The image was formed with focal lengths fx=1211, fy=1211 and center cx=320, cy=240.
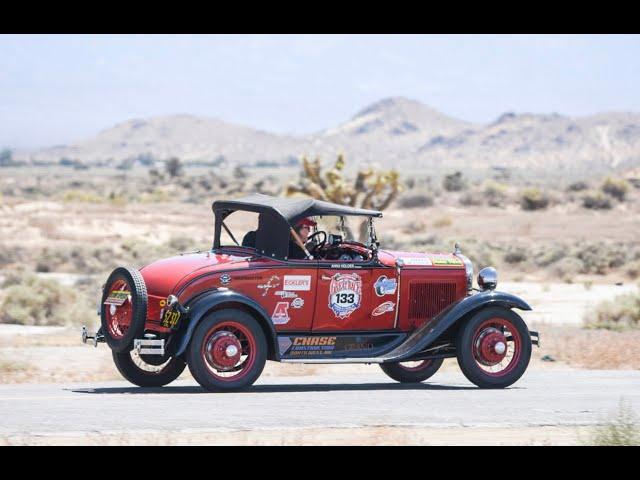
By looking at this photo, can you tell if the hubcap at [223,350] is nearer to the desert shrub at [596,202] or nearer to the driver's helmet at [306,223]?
the driver's helmet at [306,223]

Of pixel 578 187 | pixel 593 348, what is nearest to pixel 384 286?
pixel 593 348

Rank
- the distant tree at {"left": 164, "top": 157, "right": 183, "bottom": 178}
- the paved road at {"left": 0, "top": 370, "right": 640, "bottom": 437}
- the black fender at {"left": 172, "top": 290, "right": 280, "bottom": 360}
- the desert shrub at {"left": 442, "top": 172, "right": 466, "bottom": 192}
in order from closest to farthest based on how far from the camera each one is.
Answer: the paved road at {"left": 0, "top": 370, "right": 640, "bottom": 437} → the black fender at {"left": 172, "top": 290, "right": 280, "bottom": 360} → the desert shrub at {"left": 442, "top": 172, "right": 466, "bottom": 192} → the distant tree at {"left": 164, "top": 157, "right": 183, "bottom": 178}

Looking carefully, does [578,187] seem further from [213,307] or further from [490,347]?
[213,307]

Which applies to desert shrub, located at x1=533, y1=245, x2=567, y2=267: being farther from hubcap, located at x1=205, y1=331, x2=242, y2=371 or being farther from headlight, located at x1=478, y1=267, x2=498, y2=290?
hubcap, located at x1=205, y1=331, x2=242, y2=371

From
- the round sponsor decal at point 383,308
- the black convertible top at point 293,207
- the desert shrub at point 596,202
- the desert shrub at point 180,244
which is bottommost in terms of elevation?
the desert shrub at point 180,244

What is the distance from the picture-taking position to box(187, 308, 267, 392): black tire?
12.6 metres

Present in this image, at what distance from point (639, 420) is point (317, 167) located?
3291 cm

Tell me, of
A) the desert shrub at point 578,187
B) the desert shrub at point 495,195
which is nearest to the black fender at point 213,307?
the desert shrub at point 495,195

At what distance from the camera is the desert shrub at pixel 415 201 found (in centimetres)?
7181

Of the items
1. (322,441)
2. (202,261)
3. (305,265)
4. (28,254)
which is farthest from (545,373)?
(28,254)

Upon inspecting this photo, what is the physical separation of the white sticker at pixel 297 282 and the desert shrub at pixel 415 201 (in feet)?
191

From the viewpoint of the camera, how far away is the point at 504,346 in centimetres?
1398

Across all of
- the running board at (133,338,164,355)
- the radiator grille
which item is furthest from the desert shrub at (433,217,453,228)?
the running board at (133,338,164,355)

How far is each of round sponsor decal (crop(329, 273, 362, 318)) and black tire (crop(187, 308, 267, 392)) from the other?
1055mm
